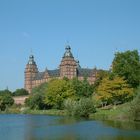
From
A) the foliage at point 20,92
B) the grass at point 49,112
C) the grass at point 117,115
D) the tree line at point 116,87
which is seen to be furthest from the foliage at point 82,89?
the foliage at point 20,92

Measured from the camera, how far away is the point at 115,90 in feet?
246

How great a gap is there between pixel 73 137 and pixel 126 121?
18356mm

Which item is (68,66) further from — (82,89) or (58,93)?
(58,93)

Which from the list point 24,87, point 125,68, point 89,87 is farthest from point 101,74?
point 24,87

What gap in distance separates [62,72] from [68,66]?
146 inches

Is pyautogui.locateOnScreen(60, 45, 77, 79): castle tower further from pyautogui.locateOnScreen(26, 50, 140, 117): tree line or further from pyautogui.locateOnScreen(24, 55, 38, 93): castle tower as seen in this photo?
pyautogui.locateOnScreen(26, 50, 140, 117): tree line

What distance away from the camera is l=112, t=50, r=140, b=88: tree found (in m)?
76.8

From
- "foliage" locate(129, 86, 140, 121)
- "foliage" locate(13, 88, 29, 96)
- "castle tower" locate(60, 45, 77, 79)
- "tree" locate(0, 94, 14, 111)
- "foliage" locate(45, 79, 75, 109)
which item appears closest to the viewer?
"foliage" locate(129, 86, 140, 121)

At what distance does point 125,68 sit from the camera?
77.1 m

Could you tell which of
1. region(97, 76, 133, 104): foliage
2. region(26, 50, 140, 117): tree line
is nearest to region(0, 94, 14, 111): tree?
region(26, 50, 140, 117): tree line

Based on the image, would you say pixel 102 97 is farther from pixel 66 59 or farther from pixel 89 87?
pixel 66 59

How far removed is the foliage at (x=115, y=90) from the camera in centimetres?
7338

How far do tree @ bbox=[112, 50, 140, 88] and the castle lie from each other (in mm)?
73664

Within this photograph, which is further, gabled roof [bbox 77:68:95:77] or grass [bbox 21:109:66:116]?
gabled roof [bbox 77:68:95:77]
